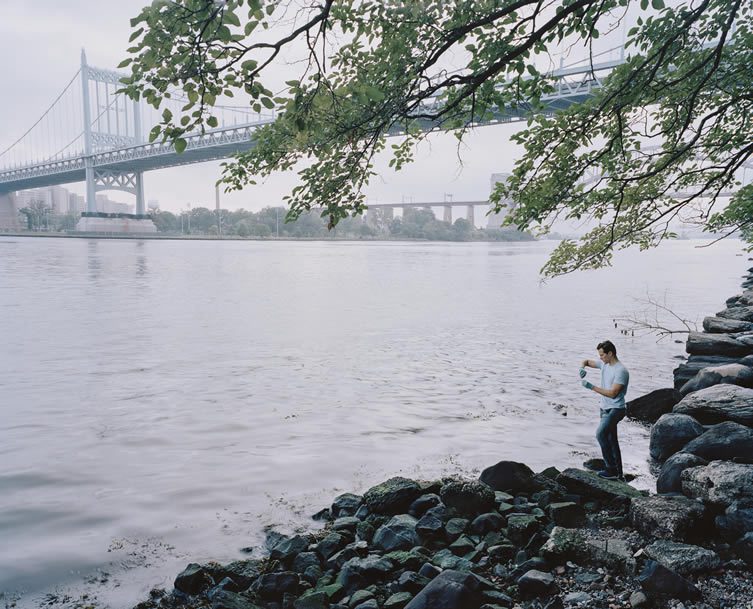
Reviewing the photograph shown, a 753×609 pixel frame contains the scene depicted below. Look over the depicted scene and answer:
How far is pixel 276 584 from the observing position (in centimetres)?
518

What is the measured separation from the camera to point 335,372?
15.2 metres

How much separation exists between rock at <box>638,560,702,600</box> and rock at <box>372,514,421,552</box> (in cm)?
207

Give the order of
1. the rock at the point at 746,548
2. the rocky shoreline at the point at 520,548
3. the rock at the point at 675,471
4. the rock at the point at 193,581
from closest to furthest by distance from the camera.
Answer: the rocky shoreline at the point at 520,548, the rock at the point at 746,548, the rock at the point at 193,581, the rock at the point at 675,471

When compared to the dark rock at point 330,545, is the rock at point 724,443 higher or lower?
higher

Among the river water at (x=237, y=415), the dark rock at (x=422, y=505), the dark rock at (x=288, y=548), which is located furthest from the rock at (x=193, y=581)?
the dark rock at (x=422, y=505)

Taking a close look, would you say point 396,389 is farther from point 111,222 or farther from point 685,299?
point 111,222

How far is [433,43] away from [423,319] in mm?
18319

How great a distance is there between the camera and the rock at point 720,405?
827 cm

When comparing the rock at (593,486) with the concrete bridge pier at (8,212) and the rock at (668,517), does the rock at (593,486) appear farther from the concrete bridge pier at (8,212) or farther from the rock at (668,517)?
the concrete bridge pier at (8,212)

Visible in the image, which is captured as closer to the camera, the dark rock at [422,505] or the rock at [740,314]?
the dark rock at [422,505]

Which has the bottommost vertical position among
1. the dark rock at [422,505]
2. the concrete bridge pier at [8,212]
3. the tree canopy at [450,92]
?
the dark rock at [422,505]

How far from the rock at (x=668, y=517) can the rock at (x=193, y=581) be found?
3.95 meters

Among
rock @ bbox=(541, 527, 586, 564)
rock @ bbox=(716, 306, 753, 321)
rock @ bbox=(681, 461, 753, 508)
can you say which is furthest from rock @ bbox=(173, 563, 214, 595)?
rock @ bbox=(716, 306, 753, 321)

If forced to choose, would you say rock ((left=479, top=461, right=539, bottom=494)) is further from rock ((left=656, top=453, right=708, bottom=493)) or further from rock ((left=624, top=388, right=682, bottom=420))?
rock ((left=624, top=388, right=682, bottom=420))
